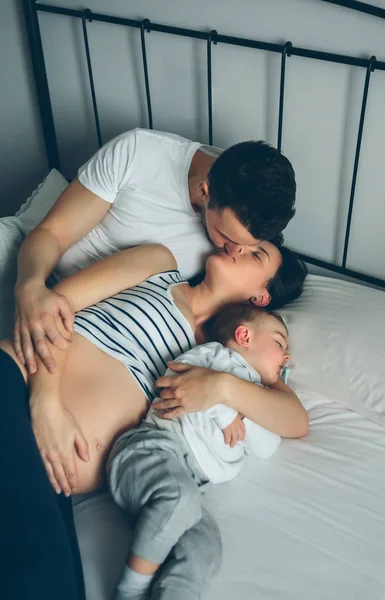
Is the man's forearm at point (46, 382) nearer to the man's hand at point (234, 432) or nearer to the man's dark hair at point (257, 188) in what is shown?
the man's hand at point (234, 432)

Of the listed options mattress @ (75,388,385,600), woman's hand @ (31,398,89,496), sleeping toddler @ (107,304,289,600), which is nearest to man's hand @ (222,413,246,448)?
sleeping toddler @ (107,304,289,600)

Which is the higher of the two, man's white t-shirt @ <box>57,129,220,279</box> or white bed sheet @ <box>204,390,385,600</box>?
man's white t-shirt @ <box>57,129,220,279</box>

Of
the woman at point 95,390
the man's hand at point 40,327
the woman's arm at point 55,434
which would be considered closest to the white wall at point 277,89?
the woman at point 95,390

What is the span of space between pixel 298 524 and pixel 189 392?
0.31 meters

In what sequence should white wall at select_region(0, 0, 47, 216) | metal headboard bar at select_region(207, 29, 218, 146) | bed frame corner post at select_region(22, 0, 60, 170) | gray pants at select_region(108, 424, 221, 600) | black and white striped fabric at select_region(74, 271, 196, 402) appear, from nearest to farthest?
gray pants at select_region(108, 424, 221, 600)
black and white striped fabric at select_region(74, 271, 196, 402)
metal headboard bar at select_region(207, 29, 218, 146)
bed frame corner post at select_region(22, 0, 60, 170)
white wall at select_region(0, 0, 47, 216)

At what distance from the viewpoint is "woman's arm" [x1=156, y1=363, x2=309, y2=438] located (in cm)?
114

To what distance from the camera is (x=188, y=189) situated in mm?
1448

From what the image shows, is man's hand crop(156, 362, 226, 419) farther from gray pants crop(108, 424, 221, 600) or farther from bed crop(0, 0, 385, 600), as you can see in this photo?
bed crop(0, 0, 385, 600)

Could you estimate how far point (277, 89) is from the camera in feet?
5.07

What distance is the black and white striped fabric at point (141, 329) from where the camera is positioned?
125 cm

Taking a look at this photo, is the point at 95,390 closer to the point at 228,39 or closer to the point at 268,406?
the point at 268,406

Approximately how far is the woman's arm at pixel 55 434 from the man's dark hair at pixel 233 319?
0.37 m

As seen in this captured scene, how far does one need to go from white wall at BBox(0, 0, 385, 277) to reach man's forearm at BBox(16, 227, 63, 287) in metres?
0.62

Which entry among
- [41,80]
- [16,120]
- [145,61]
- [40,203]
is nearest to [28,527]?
[40,203]
